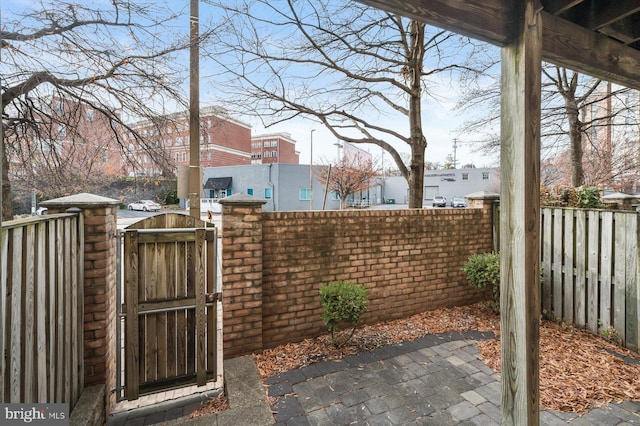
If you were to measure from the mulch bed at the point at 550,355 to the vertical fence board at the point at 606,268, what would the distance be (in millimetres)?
277

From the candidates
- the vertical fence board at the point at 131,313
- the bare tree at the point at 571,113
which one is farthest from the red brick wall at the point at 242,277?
the bare tree at the point at 571,113

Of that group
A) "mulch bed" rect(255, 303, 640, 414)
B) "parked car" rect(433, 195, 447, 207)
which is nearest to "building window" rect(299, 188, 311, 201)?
"parked car" rect(433, 195, 447, 207)

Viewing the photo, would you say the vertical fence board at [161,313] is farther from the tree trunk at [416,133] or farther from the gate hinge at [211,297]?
the tree trunk at [416,133]

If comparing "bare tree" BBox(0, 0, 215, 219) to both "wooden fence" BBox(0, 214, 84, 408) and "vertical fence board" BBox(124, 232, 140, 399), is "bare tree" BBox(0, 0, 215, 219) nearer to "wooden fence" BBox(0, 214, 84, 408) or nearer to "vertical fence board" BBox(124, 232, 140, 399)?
"vertical fence board" BBox(124, 232, 140, 399)

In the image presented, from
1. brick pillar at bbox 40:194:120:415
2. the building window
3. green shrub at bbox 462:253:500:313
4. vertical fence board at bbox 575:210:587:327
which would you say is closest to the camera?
brick pillar at bbox 40:194:120:415

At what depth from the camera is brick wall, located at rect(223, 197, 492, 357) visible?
133 inches

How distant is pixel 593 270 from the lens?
12.6 feet

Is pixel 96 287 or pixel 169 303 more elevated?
pixel 96 287

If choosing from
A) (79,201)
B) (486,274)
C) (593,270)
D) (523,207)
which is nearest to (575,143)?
(593,270)

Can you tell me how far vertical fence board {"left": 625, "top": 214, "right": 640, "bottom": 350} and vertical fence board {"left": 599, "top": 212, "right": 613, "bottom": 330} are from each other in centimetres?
17

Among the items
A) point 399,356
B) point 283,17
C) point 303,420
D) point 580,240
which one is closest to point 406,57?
point 283,17

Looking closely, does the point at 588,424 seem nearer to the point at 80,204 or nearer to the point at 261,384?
the point at 261,384

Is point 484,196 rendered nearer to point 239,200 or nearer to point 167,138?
point 239,200

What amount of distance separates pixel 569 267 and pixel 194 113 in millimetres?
5609
